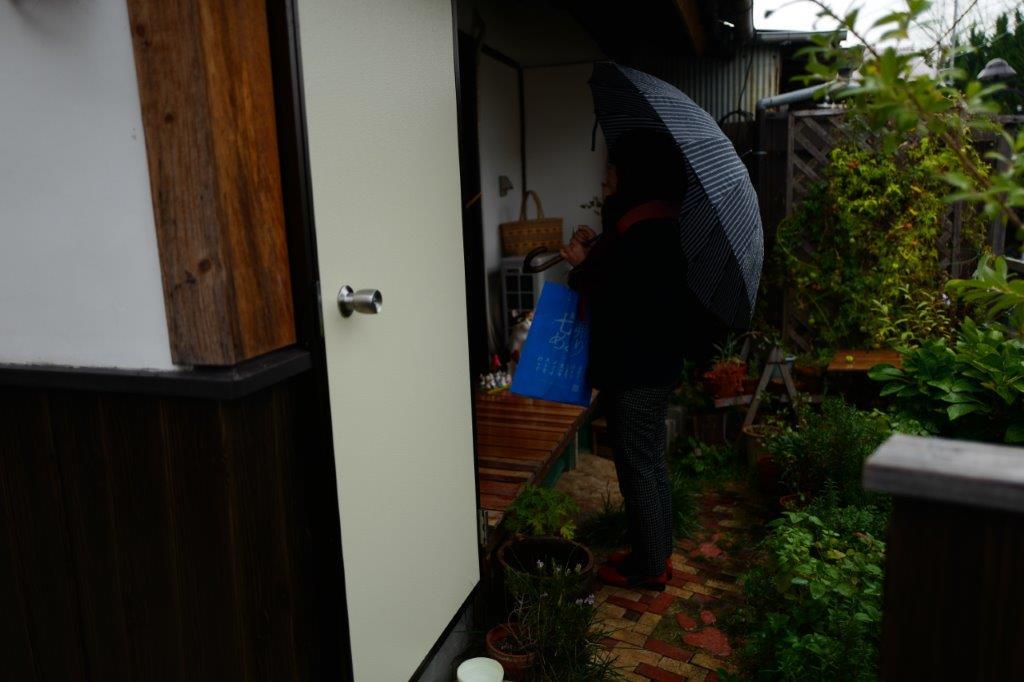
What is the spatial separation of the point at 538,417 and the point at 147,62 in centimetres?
361

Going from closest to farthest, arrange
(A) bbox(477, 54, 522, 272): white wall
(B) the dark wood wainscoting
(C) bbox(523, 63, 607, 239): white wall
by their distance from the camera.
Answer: (B) the dark wood wainscoting, (A) bbox(477, 54, 522, 272): white wall, (C) bbox(523, 63, 607, 239): white wall

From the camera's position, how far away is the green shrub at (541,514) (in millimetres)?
3234

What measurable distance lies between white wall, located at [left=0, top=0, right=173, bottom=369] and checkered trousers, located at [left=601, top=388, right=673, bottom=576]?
2132mm

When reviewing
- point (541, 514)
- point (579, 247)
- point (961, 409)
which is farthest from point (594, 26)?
point (541, 514)

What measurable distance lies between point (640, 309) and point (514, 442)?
4.96 feet

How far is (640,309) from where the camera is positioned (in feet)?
10.2

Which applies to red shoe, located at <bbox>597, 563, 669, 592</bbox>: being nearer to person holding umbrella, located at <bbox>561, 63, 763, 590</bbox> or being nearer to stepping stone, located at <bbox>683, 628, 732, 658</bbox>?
Answer: person holding umbrella, located at <bbox>561, 63, 763, 590</bbox>

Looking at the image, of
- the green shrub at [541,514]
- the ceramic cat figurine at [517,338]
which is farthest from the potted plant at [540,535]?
the ceramic cat figurine at [517,338]

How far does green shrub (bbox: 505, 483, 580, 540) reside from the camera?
127 inches

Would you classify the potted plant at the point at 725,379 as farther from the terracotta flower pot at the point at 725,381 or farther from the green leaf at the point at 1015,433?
the green leaf at the point at 1015,433

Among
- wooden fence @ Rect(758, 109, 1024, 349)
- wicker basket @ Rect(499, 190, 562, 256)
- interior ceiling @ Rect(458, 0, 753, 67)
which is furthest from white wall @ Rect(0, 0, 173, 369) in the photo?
wooden fence @ Rect(758, 109, 1024, 349)

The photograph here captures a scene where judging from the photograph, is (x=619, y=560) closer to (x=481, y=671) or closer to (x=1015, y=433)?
(x=481, y=671)

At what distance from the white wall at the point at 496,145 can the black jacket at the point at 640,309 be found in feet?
8.33

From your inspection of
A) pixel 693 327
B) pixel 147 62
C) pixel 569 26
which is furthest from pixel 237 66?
pixel 569 26
